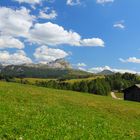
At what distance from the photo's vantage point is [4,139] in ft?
58.0

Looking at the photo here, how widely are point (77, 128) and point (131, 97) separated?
360 ft

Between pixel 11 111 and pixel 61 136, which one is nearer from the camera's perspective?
pixel 61 136

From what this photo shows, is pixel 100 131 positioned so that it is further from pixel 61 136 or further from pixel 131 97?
pixel 131 97

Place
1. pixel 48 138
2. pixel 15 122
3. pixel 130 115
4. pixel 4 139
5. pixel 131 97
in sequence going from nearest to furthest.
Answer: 1. pixel 4 139
2. pixel 48 138
3. pixel 15 122
4. pixel 130 115
5. pixel 131 97

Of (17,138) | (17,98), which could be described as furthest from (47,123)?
(17,98)

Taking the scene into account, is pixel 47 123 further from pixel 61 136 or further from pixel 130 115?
pixel 130 115

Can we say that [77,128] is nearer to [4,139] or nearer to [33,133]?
[33,133]

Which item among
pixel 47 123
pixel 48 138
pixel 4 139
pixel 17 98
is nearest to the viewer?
pixel 4 139

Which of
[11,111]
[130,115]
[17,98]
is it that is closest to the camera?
[11,111]

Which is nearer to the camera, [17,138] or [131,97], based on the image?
[17,138]

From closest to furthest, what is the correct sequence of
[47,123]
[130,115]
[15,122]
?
[15,122], [47,123], [130,115]

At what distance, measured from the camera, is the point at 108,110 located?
50594 millimetres

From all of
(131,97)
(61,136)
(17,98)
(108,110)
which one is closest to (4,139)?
(61,136)

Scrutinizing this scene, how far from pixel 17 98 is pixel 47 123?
18.1 metres
